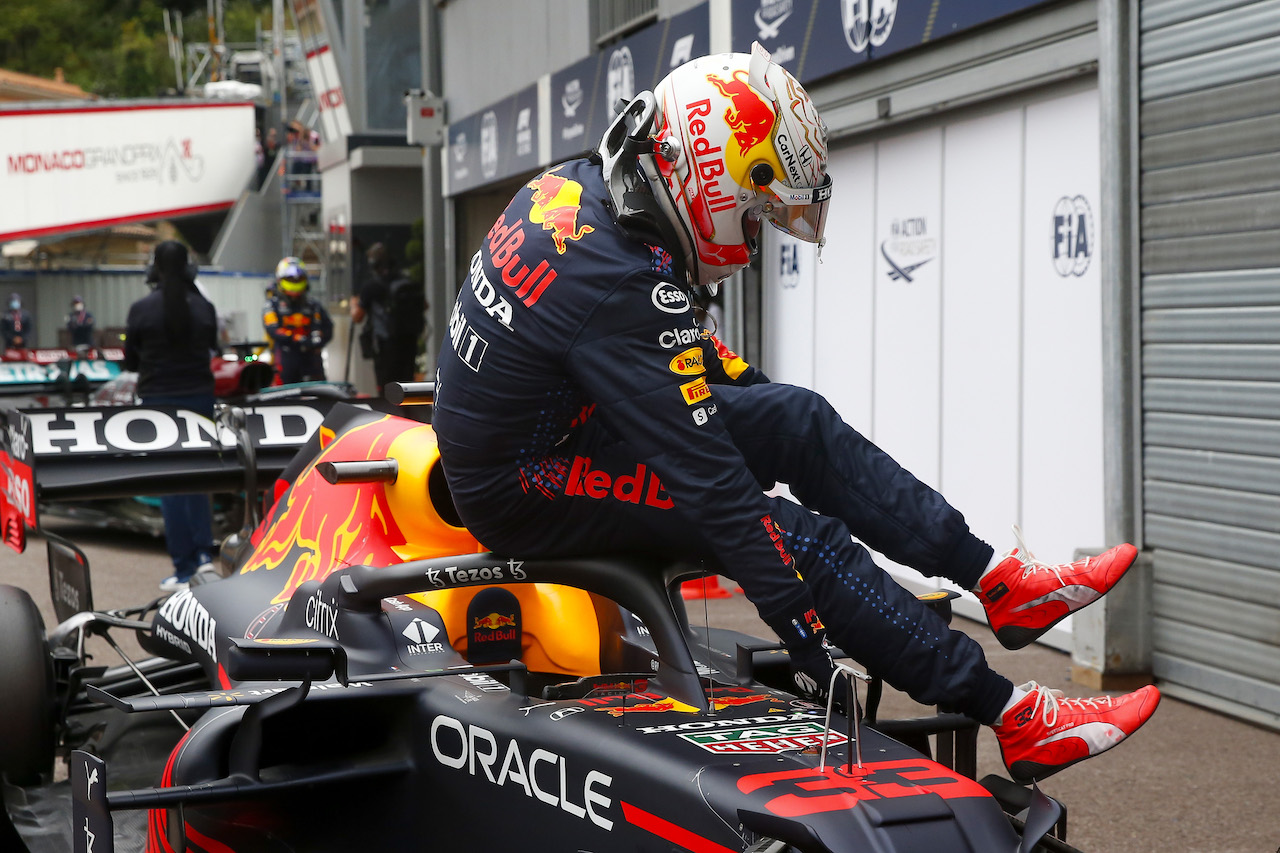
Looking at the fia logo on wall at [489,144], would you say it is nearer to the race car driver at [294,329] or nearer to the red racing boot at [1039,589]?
the race car driver at [294,329]

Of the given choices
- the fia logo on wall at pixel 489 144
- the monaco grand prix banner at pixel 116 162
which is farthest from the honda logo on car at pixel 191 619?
the monaco grand prix banner at pixel 116 162

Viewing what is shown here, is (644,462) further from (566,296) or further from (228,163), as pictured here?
(228,163)

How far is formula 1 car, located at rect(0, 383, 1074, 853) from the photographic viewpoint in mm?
2203

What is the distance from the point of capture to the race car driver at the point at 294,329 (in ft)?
39.8

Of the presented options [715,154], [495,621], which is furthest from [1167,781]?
[715,154]

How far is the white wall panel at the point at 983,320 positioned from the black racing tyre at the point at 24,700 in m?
4.58

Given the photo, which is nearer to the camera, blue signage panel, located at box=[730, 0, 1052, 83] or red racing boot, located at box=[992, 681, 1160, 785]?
red racing boot, located at box=[992, 681, 1160, 785]

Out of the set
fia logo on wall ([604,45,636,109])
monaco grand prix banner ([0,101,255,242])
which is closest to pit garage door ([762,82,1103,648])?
fia logo on wall ([604,45,636,109])

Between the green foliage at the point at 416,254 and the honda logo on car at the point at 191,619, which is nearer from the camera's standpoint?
the honda logo on car at the point at 191,619

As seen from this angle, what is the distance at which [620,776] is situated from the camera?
2.31m

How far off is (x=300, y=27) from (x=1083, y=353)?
76.7ft

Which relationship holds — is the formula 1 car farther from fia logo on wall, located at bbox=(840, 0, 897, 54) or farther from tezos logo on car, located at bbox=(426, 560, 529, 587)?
fia logo on wall, located at bbox=(840, 0, 897, 54)

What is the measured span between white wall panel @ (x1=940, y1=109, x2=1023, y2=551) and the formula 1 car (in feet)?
12.6

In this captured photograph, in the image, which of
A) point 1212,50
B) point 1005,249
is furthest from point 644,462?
point 1005,249
